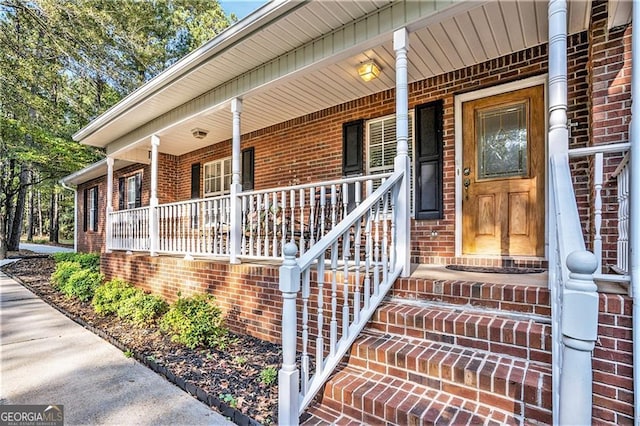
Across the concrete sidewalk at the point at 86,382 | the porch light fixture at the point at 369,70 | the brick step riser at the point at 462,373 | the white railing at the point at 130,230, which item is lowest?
the concrete sidewalk at the point at 86,382

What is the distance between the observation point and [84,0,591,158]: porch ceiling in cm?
296

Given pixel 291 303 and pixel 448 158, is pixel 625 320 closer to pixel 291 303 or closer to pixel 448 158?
pixel 291 303

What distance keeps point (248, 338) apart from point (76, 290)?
441 centimetres

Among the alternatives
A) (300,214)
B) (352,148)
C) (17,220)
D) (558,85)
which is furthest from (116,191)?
(558,85)

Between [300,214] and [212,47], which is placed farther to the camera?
[300,214]

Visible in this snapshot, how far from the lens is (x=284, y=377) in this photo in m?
1.91

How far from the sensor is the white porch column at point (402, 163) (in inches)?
110

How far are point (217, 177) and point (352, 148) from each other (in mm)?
3546

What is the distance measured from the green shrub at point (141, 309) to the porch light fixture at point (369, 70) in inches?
160

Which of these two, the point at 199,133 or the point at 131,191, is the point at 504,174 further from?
the point at 131,191

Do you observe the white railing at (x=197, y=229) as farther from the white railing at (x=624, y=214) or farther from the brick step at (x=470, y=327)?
the white railing at (x=624, y=214)

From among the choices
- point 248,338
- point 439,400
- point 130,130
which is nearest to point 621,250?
point 439,400

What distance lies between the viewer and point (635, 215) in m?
1.72

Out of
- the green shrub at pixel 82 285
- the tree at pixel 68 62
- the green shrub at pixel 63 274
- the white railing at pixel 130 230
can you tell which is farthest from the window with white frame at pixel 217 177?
the tree at pixel 68 62
